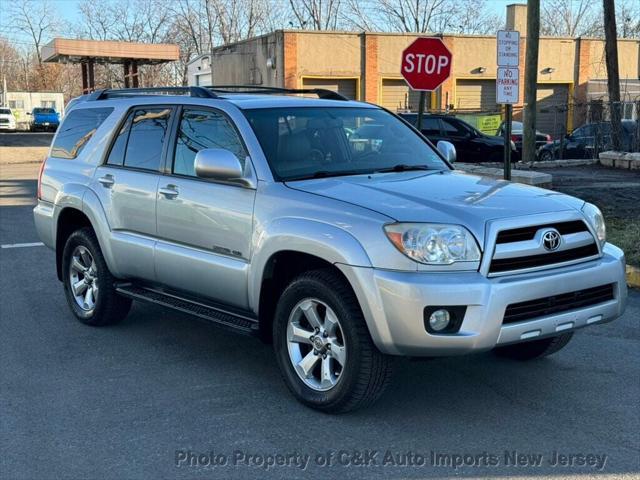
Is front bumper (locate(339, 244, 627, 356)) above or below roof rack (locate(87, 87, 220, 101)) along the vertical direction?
below

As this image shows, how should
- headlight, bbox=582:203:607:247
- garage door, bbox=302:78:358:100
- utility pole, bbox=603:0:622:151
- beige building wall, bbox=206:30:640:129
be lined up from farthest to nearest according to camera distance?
garage door, bbox=302:78:358:100, beige building wall, bbox=206:30:640:129, utility pole, bbox=603:0:622:151, headlight, bbox=582:203:607:247

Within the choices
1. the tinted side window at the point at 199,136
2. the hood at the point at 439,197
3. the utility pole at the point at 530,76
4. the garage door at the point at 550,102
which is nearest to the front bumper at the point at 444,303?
the hood at the point at 439,197

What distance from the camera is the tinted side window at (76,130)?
21.6 ft

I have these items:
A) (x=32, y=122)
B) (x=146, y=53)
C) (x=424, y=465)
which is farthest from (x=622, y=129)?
(x=32, y=122)

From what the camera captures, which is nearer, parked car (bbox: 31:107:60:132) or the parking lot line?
the parking lot line

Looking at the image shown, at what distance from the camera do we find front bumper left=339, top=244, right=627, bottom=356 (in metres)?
4.02

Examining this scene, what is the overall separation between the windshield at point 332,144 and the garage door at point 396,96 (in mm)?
32136

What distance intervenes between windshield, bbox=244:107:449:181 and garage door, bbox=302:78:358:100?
30005mm

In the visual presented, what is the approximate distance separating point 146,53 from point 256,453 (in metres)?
36.2

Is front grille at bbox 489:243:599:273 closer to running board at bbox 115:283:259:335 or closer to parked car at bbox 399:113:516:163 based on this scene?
running board at bbox 115:283:259:335

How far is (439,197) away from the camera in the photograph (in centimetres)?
453

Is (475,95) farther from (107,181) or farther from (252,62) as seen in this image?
(107,181)

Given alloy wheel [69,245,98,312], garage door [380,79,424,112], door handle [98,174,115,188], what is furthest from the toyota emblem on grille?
garage door [380,79,424,112]

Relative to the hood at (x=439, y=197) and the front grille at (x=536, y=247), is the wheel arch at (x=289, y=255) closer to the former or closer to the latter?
the hood at (x=439, y=197)
